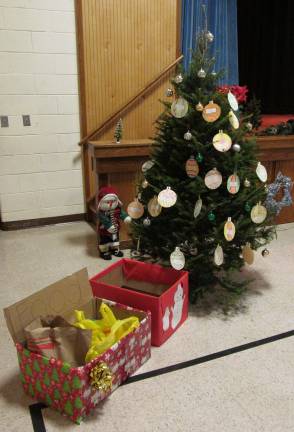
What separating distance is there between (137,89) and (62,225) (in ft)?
4.97

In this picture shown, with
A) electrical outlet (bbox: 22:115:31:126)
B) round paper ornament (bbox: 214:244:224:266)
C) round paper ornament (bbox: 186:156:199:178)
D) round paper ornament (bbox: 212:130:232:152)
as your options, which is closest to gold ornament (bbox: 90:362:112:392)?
round paper ornament (bbox: 214:244:224:266)

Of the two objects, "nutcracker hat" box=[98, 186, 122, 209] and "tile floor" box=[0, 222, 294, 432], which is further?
"nutcracker hat" box=[98, 186, 122, 209]

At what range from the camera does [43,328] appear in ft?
5.07

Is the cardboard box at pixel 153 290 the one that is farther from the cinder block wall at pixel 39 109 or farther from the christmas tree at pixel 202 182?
the cinder block wall at pixel 39 109

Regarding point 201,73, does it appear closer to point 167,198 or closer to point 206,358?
point 167,198

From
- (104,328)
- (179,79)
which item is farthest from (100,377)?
(179,79)

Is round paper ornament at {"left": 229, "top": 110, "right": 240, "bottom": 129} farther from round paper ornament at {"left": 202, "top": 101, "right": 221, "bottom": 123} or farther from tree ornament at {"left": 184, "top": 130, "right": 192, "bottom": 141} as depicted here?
tree ornament at {"left": 184, "top": 130, "right": 192, "bottom": 141}

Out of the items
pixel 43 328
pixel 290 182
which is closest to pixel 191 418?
pixel 43 328

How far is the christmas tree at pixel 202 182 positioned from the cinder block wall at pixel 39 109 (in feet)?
5.55

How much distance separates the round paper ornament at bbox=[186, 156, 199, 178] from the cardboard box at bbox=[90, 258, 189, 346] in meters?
0.53

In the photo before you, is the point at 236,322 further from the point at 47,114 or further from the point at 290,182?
the point at 47,114

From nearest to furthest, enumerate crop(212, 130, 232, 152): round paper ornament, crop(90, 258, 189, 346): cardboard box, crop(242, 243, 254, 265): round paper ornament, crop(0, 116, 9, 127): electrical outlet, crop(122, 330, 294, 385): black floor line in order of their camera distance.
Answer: crop(122, 330, 294, 385): black floor line → crop(90, 258, 189, 346): cardboard box → crop(212, 130, 232, 152): round paper ornament → crop(242, 243, 254, 265): round paper ornament → crop(0, 116, 9, 127): electrical outlet

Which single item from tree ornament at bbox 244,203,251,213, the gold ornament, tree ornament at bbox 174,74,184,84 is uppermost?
tree ornament at bbox 174,74,184,84

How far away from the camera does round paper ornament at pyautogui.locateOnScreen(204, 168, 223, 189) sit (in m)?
2.02
